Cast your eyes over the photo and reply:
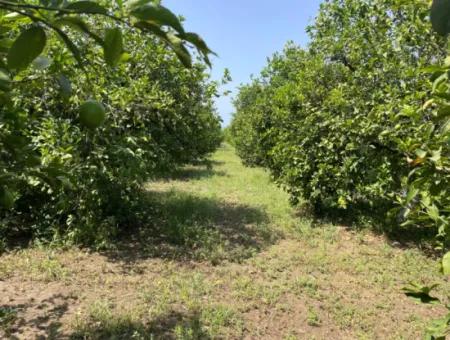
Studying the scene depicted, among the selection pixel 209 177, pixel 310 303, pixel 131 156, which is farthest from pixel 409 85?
pixel 209 177

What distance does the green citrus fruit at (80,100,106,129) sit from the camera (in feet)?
2.80

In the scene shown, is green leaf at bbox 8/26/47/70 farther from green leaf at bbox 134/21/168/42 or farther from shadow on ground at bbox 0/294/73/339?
shadow on ground at bbox 0/294/73/339

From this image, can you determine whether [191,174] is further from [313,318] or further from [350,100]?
[313,318]

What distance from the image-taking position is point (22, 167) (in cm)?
109

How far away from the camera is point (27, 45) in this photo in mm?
606

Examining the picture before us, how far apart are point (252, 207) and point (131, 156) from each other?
12.0ft

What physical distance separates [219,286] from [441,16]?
171 inches

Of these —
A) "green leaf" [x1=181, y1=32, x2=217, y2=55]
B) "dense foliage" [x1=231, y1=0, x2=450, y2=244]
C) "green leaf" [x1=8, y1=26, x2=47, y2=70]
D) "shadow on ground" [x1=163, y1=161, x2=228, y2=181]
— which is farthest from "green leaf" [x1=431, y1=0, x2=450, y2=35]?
"shadow on ground" [x1=163, y1=161, x2=228, y2=181]

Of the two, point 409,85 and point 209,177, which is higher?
point 409,85

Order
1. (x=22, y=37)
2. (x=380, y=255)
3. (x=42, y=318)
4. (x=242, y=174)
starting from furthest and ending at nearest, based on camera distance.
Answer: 1. (x=242, y=174)
2. (x=380, y=255)
3. (x=42, y=318)
4. (x=22, y=37)

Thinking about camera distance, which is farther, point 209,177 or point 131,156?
point 209,177

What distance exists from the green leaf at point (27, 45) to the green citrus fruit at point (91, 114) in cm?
24

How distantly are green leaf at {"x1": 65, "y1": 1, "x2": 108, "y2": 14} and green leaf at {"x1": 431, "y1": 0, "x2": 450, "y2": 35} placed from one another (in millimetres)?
391

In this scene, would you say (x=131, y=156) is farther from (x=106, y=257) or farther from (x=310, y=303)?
(x=310, y=303)
